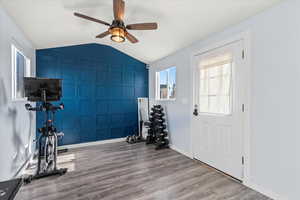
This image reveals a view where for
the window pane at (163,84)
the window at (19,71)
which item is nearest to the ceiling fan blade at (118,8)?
the window at (19,71)

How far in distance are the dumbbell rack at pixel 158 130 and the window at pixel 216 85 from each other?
131cm

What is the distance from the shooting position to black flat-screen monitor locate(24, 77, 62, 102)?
91.0 inches

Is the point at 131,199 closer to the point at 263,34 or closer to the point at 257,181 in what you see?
the point at 257,181

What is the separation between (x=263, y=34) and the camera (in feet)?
6.28

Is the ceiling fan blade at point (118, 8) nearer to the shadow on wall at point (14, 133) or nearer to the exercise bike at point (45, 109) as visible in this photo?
the exercise bike at point (45, 109)

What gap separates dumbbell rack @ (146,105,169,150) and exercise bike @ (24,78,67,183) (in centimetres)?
218

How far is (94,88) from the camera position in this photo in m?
4.11

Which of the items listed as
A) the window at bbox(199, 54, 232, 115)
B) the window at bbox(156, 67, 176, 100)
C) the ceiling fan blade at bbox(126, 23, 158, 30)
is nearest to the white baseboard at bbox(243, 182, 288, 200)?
the window at bbox(199, 54, 232, 115)

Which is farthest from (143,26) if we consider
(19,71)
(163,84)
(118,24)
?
(19,71)

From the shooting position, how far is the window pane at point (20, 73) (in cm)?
259

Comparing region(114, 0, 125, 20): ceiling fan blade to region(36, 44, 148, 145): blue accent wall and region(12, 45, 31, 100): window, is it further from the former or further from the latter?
region(36, 44, 148, 145): blue accent wall

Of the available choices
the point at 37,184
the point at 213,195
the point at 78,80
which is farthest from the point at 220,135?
the point at 78,80

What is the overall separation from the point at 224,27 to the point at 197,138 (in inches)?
83.3

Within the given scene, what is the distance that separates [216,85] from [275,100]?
900 millimetres
